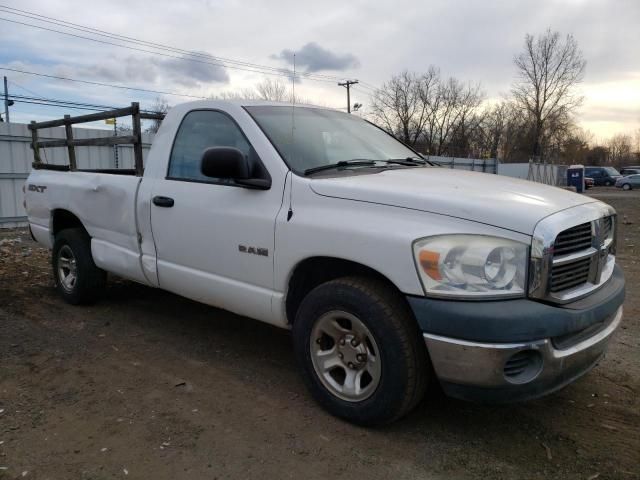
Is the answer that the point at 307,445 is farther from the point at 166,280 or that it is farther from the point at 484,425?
the point at 166,280

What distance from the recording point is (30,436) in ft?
9.93

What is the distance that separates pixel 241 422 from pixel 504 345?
1586 millimetres

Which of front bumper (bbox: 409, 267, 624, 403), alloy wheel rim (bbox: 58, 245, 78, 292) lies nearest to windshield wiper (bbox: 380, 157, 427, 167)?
front bumper (bbox: 409, 267, 624, 403)

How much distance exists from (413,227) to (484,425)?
1317mm

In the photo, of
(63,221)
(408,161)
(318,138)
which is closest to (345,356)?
(318,138)

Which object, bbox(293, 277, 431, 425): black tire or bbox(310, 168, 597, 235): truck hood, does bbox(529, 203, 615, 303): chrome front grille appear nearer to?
bbox(310, 168, 597, 235): truck hood

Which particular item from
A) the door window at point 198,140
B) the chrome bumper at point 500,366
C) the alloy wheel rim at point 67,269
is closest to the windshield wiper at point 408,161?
the door window at point 198,140

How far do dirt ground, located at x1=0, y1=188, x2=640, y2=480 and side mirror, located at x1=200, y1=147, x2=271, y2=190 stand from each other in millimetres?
1407

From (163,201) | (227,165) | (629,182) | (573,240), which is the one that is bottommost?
(629,182)

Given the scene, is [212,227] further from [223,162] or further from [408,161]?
[408,161]

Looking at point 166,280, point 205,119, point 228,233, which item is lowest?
point 166,280

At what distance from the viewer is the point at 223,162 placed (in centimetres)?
327

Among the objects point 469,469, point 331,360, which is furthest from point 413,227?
point 469,469

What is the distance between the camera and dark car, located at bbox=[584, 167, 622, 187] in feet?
146
